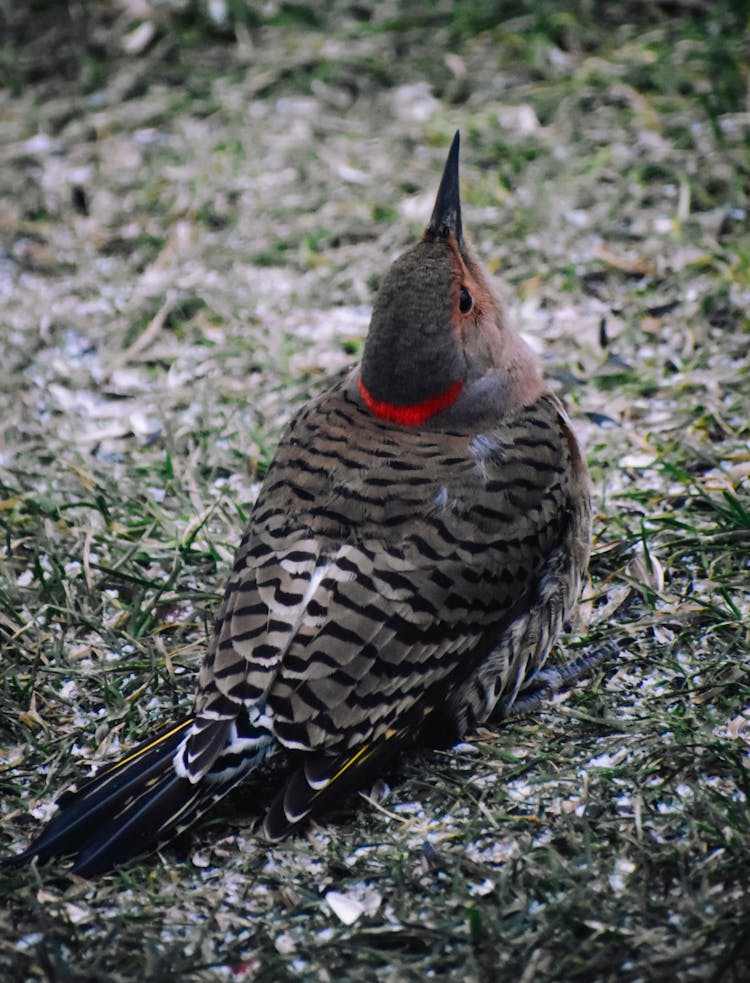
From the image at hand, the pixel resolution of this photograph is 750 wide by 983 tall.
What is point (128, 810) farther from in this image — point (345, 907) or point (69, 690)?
point (69, 690)

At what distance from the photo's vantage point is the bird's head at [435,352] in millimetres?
3924

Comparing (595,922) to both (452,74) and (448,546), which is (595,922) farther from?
(452,74)

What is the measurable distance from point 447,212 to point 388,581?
1.38m

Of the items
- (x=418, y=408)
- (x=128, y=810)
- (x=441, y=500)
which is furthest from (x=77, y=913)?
(x=418, y=408)

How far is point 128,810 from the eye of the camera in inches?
128

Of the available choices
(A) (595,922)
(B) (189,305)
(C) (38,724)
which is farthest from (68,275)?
(A) (595,922)

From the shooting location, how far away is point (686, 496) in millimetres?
4539

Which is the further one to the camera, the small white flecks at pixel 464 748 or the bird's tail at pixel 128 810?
the small white flecks at pixel 464 748

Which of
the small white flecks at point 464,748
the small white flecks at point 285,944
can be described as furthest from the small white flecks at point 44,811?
the small white flecks at point 464,748

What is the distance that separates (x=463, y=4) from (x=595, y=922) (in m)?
5.98

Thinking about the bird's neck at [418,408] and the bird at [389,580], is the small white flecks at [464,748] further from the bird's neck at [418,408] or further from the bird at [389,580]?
the bird's neck at [418,408]

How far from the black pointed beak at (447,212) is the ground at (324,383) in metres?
1.15

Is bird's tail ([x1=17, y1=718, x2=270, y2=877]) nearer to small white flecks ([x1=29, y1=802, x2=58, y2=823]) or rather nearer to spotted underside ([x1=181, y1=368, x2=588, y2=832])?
spotted underside ([x1=181, y1=368, x2=588, y2=832])

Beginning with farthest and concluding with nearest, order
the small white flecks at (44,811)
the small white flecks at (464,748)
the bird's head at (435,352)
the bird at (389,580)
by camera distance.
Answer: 1. the bird's head at (435,352)
2. the small white flecks at (464,748)
3. the small white flecks at (44,811)
4. the bird at (389,580)
